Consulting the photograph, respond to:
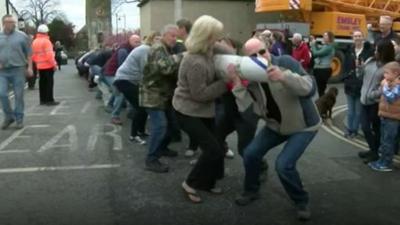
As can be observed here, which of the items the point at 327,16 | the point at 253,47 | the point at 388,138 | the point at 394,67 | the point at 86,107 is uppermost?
the point at 327,16

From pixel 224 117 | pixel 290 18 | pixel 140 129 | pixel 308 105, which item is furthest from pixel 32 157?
pixel 290 18

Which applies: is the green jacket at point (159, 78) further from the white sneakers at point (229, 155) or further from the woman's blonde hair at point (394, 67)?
the woman's blonde hair at point (394, 67)

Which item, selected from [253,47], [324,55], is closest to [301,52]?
[324,55]

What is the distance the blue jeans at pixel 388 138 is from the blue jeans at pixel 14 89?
6.06 metres

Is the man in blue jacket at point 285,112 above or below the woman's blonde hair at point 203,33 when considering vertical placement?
below

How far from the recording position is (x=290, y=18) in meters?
20.2

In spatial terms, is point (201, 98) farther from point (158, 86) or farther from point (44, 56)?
point (44, 56)

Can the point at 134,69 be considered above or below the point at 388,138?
above

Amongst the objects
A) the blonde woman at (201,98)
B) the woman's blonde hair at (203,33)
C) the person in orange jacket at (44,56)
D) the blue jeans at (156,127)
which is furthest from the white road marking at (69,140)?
the woman's blonde hair at (203,33)

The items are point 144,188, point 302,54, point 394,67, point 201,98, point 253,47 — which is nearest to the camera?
point 253,47

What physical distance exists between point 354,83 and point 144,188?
390 cm

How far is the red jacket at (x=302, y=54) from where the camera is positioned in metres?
12.7

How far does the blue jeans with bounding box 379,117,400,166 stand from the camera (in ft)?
22.4

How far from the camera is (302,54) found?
42.0 ft
